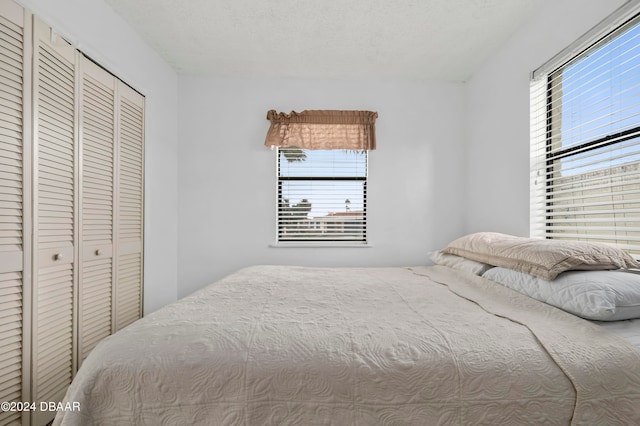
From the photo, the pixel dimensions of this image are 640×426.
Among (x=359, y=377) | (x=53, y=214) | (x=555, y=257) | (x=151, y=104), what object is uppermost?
(x=151, y=104)

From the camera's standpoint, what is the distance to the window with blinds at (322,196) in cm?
327

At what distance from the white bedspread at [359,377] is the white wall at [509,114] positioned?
1.61 meters

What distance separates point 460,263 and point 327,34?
2048 millimetres

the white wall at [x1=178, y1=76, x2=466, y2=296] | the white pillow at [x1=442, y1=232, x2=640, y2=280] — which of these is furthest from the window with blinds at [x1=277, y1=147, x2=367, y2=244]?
the white pillow at [x1=442, y1=232, x2=640, y2=280]

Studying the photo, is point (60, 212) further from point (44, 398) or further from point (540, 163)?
point (540, 163)

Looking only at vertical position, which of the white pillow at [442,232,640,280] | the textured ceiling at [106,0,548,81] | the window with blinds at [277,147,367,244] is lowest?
the white pillow at [442,232,640,280]

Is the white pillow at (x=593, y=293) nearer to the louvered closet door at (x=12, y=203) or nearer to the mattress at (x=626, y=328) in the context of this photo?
the mattress at (x=626, y=328)

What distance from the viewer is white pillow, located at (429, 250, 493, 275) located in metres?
1.96

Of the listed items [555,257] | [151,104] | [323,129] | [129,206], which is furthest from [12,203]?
[555,257]

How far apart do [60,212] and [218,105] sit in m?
1.85

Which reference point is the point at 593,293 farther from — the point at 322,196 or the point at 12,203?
the point at 12,203

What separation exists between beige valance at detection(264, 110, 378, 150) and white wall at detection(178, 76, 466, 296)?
0.39ft

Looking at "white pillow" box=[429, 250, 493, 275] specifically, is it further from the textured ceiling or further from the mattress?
the textured ceiling

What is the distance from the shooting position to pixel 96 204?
2.10 meters
